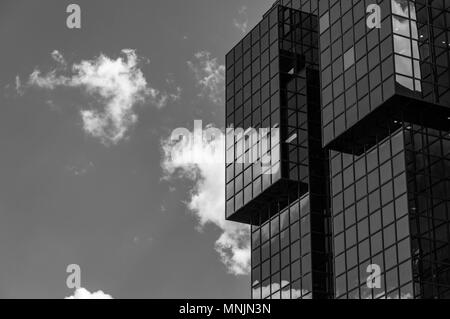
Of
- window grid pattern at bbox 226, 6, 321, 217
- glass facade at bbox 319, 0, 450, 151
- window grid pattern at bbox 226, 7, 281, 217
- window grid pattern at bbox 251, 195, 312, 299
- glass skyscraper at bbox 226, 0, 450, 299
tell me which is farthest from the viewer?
window grid pattern at bbox 226, 7, 281, 217

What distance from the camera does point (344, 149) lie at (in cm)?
7919

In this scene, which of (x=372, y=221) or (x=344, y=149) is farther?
(x=344, y=149)

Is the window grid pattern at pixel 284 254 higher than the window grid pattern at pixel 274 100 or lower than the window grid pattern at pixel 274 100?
lower

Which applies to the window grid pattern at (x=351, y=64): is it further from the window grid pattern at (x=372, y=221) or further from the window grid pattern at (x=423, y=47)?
the window grid pattern at (x=372, y=221)

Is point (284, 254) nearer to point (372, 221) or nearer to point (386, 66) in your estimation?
point (372, 221)

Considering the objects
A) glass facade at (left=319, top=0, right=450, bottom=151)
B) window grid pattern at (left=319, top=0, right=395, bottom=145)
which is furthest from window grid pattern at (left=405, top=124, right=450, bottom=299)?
window grid pattern at (left=319, top=0, right=395, bottom=145)

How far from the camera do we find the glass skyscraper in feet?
233

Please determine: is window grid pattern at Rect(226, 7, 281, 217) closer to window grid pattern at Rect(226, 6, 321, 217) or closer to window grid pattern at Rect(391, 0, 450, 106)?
window grid pattern at Rect(226, 6, 321, 217)

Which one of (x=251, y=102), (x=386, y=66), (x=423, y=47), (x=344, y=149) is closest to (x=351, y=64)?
(x=386, y=66)

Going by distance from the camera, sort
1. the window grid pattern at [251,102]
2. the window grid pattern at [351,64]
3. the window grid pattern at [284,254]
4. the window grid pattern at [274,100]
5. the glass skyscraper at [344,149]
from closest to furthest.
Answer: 1. the glass skyscraper at [344,149]
2. the window grid pattern at [351,64]
3. the window grid pattern at [284,254]
4. the window grid pattern at [274,100]
5. the window grid pattern at [251,102]

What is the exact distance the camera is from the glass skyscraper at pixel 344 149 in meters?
71.1

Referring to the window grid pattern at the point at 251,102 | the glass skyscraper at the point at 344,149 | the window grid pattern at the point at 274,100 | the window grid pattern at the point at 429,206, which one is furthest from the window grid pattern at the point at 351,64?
the window grid pattern at the point at 251,102

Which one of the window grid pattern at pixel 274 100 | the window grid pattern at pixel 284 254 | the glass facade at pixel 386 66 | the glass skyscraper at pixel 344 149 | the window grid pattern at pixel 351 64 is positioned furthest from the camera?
the window grid pattern at pixel 274 100

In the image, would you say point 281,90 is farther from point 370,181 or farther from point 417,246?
point 417,246
